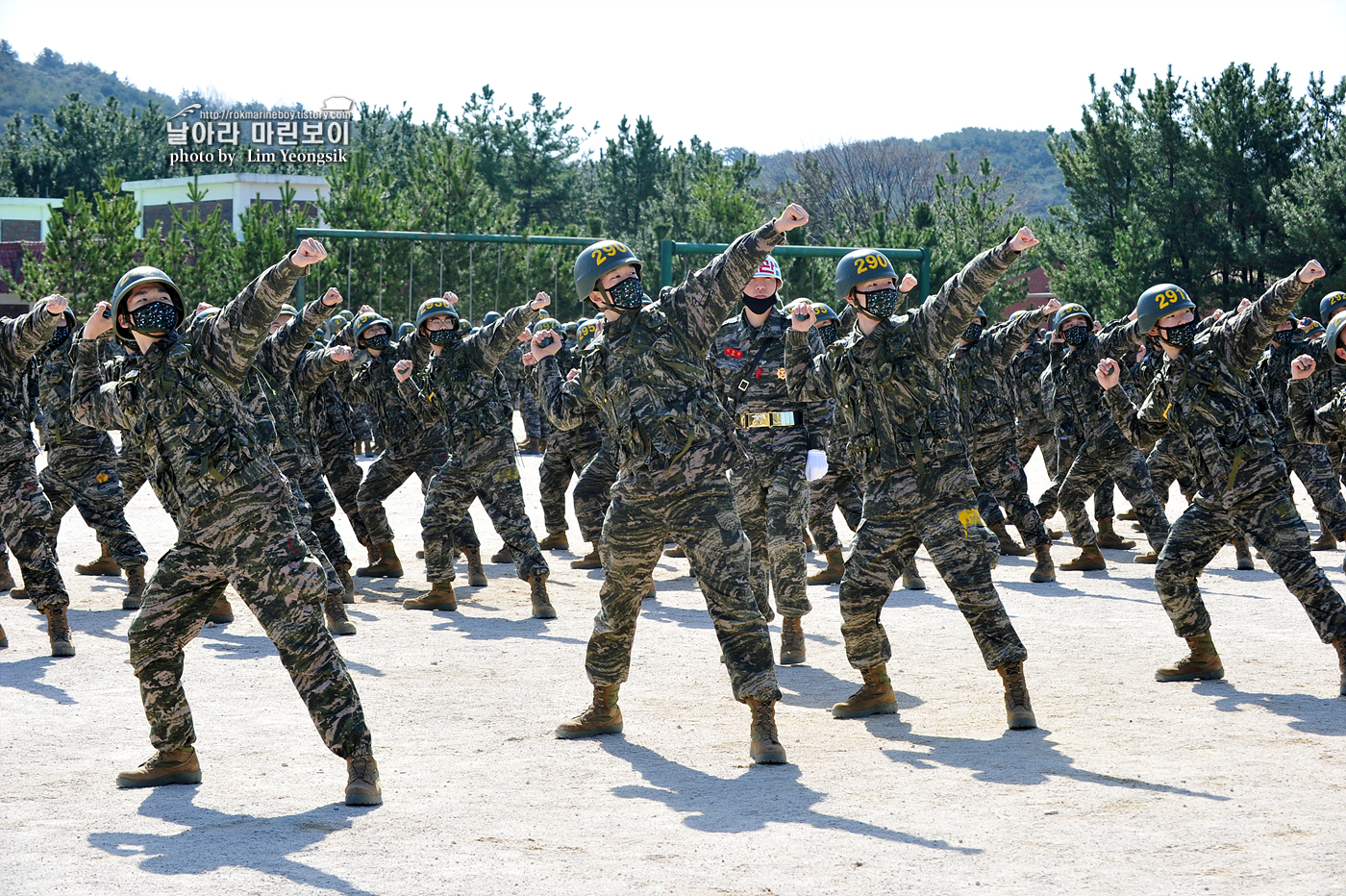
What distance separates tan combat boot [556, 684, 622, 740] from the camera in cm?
690

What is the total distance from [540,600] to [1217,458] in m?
4.93

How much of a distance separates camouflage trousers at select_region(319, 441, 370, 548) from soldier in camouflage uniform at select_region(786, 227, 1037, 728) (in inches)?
234

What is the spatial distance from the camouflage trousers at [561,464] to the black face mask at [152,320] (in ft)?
25.3

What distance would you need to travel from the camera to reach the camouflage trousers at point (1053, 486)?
12.8 m

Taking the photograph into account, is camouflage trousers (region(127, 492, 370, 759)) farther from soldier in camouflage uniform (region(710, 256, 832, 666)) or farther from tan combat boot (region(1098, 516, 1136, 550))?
tan combat boot (region(1098, 516, 1136, 550))

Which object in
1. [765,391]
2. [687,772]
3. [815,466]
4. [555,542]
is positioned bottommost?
[687,772]

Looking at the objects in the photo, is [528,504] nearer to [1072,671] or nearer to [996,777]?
[1072,671]

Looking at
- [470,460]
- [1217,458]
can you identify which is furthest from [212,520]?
[1217,458]

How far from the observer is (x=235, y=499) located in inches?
228

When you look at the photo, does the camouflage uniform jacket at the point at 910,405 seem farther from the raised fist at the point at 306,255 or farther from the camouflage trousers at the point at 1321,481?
the camouflage trousers at the point at 1321,481

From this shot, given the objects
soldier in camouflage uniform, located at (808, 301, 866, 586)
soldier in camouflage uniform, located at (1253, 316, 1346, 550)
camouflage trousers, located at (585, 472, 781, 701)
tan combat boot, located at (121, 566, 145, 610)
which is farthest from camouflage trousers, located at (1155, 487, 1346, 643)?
tan combat boot, located at (121, 566, 145, 610)

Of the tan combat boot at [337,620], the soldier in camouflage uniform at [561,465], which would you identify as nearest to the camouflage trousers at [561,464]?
the soldier in camouflage uniform at [561,465]

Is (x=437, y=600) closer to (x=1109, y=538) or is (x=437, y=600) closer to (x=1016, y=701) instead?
(x=1016, y=701)

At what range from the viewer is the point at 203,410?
5840 mm
